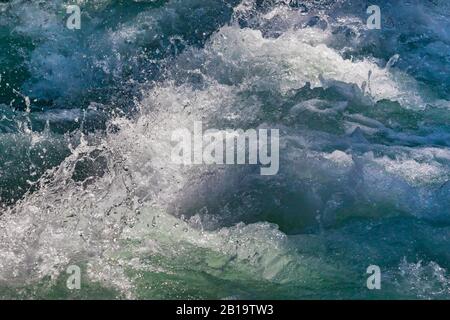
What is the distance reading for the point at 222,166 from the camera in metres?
5.43

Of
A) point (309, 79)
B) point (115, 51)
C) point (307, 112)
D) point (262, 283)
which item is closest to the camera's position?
point (262, 283)

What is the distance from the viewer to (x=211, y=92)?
21.4 ft

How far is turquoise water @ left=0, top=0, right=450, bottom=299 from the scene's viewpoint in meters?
4.44

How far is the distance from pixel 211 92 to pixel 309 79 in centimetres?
116

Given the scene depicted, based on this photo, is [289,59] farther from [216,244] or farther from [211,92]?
[216,244]

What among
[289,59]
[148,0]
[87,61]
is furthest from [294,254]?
[148,0]

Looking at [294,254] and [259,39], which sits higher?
[259,39]

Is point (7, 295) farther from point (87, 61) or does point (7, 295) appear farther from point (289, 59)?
point (289, 59)

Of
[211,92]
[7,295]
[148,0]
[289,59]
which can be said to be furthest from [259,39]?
[7,295]

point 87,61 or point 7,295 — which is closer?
point 7,295

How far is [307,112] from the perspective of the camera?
6.30 meters

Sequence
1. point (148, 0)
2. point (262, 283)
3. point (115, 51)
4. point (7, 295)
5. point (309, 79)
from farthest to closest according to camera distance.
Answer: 1. point (148, 0)
2. point (115, 51)
3. point (309, 79)
4. point (262, 283)
5. point (7, 295)

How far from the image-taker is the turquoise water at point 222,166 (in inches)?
175

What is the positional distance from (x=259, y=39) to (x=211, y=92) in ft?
4.31
